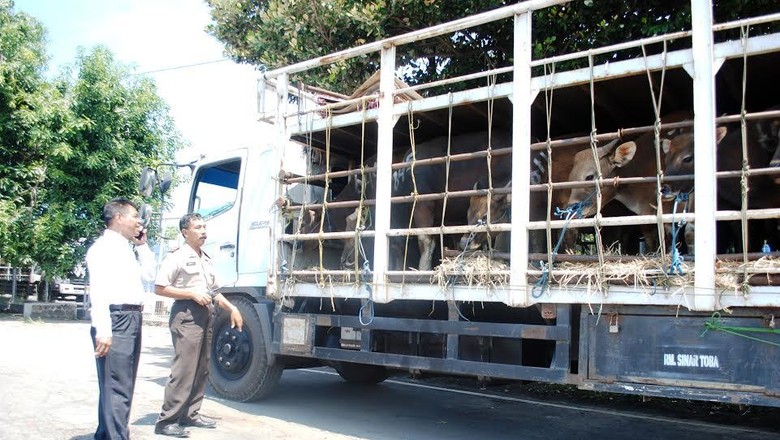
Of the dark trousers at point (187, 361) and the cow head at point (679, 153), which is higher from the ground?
the cow head at point (679, 153)

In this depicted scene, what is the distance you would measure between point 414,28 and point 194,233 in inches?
164

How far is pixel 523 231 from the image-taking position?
4.34 m

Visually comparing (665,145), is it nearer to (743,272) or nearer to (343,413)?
(743,272)

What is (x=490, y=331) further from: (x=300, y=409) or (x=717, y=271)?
(x=300, y=409)

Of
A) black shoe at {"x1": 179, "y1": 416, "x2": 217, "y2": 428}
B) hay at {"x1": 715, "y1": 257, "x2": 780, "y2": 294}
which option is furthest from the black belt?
hay at {"x1": 715, "y1": 257, "x2": 780, "y2": 294}

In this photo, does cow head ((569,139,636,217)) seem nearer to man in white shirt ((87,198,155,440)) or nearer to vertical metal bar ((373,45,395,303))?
vertical metal bar ((373,45,395,303))

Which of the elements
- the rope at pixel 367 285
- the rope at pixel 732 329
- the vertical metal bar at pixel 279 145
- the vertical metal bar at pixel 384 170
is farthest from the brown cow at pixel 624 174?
the vertical metal bar at pixel 279 145

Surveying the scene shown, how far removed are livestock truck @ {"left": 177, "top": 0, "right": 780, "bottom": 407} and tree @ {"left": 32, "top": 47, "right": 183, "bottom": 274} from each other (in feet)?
27.2

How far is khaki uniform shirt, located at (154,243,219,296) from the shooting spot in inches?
197

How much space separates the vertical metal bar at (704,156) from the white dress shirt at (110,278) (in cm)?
365

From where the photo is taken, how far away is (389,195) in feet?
17.0

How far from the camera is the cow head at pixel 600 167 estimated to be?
179 inches

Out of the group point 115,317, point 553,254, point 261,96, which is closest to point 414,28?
point 261,96

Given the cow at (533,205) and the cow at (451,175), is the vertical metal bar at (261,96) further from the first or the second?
the cow at (533,205)
